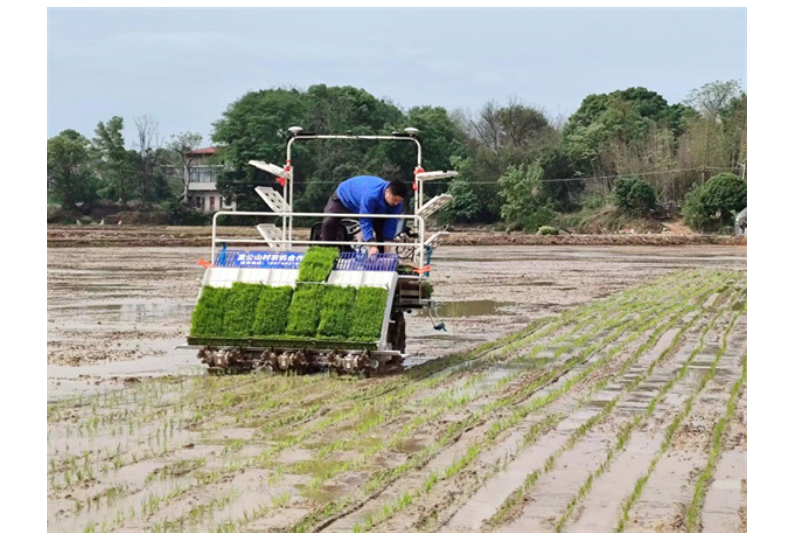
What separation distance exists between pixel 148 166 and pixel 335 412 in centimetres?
9003

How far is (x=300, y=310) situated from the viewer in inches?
514

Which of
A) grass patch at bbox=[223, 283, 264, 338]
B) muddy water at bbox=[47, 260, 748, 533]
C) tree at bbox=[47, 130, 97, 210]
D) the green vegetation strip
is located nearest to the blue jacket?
grass patch at bbox=[223, 283, 264, 338]

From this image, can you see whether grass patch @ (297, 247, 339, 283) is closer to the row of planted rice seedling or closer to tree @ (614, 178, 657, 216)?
the row of planted rice seedling

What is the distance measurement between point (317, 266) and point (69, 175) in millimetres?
84104

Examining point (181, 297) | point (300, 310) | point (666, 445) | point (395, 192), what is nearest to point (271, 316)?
point (300, 310)

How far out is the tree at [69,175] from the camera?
9269cm

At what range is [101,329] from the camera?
61.5ft

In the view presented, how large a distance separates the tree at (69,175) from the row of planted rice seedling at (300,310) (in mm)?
82600

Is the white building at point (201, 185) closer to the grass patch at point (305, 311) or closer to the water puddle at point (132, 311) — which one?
the water puddle at point (132, 311)

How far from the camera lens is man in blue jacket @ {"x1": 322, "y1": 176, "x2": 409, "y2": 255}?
552 inches

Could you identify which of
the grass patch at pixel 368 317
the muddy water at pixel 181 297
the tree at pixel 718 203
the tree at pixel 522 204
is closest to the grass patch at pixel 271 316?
the grass patch at pixel 368 317

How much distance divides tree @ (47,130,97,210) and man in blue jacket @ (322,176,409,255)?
269 ft
